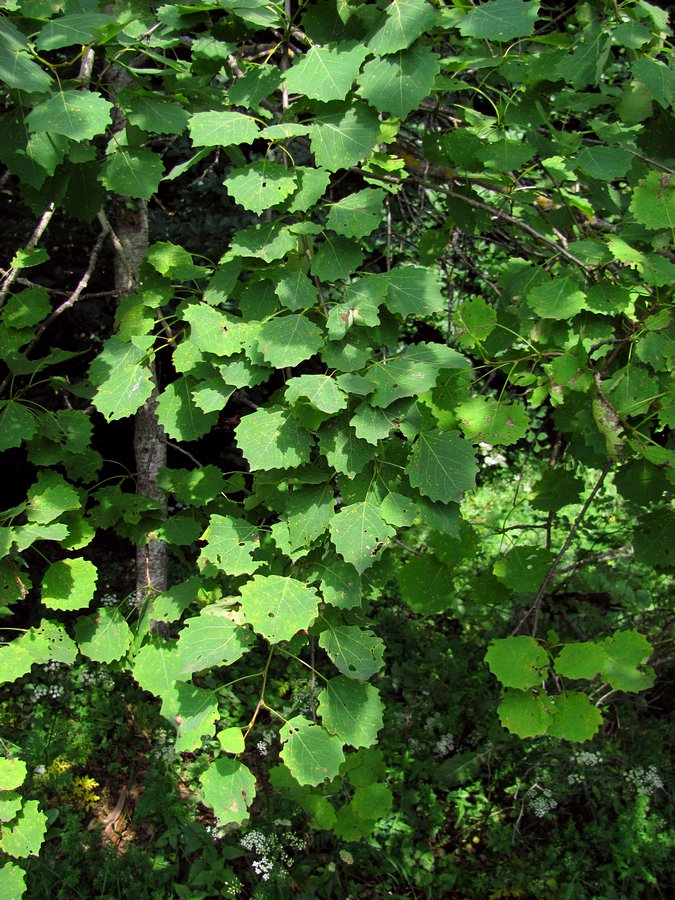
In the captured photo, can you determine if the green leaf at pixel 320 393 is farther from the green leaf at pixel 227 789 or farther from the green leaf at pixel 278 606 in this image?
the green leaf at pixel 227 789

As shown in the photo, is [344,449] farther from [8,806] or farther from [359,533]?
[8,806]

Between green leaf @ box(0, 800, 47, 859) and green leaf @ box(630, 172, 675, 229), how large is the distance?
1.98 metres

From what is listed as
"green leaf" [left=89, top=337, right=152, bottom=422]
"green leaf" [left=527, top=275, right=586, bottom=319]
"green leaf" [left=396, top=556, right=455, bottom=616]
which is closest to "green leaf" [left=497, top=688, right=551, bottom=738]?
"green leaf" [left=396, top=556, right=455, bottom=616]

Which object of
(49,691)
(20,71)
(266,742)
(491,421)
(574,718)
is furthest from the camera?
(49,691)

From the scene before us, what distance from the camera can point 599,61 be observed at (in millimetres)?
1719

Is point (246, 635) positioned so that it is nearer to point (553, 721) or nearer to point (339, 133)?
point (553, 721)

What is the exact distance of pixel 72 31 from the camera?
57.3 inches

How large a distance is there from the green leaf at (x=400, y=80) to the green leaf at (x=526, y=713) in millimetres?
1212

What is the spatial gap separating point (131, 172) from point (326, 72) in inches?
→ 22.2

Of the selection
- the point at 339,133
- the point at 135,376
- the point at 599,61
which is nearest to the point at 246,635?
the point at 135,376

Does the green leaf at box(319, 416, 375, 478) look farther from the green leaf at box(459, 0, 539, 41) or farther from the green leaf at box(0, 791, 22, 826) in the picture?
the green leaf at box(0, 791, 22, 826)

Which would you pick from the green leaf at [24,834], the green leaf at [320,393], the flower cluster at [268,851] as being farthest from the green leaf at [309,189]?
the flower cluster at [268,851]

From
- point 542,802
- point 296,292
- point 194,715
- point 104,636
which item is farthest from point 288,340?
point 542,802

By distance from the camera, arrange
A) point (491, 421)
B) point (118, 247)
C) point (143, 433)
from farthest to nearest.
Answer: point (143, 433), point (118, 247), point (491, 421)
